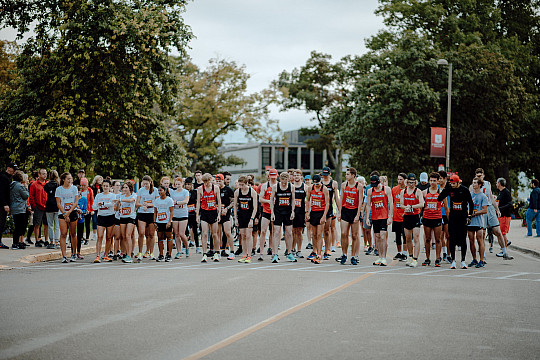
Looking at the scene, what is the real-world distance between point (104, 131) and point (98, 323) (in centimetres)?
2079

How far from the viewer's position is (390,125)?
1612 inches

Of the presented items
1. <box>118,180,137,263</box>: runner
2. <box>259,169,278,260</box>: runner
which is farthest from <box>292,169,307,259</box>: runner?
<box>118,180,137,263</box>: runner

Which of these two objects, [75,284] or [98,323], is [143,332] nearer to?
[98,323]

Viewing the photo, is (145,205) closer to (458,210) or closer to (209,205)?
(209,205)

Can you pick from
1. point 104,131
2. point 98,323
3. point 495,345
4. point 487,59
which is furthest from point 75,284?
point 487,59

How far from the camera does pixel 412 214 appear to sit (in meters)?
15.1

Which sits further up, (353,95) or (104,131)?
(353,95)

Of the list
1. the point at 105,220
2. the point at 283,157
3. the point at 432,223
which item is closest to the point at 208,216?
the point at 105,220

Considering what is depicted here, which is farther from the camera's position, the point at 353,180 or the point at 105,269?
the point at 353,180

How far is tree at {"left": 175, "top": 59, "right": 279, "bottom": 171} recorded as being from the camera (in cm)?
4756

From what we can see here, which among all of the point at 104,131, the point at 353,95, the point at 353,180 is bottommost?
the point at 353,180

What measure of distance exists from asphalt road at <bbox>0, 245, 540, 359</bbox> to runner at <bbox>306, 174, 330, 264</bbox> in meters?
2.00

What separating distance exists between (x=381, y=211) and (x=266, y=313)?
698cm

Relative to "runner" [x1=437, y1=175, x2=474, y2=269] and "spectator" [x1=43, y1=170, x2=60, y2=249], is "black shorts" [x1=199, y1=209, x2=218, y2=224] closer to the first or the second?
"spectator" [x1=43, y1=170, x2=60, y2=249]
